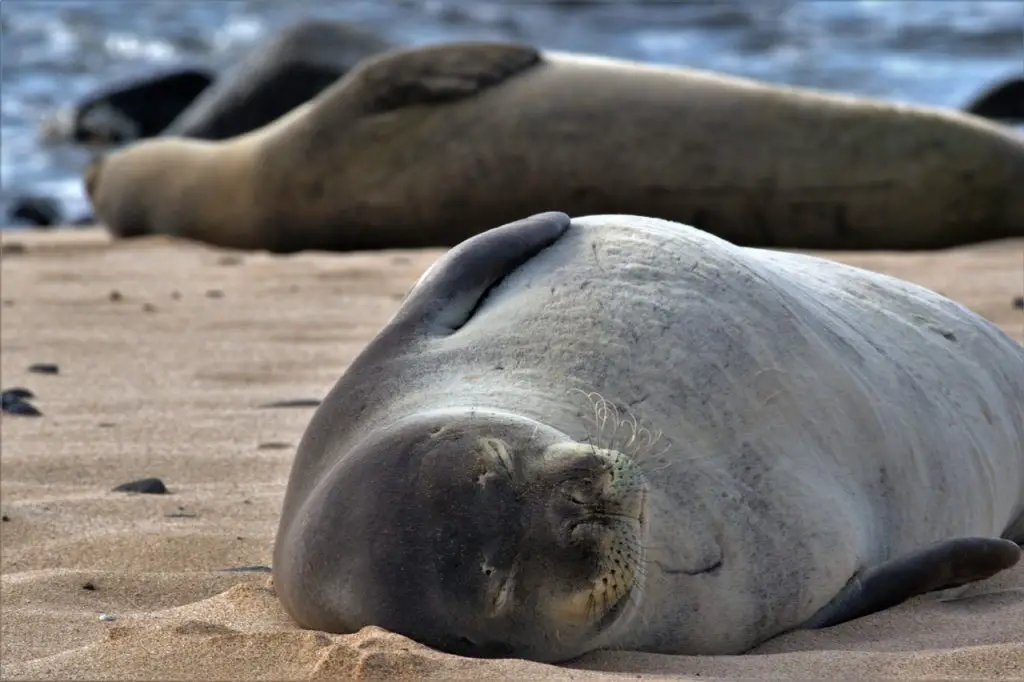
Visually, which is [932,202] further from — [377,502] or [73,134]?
[73,134]

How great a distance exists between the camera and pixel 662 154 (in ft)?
23.4

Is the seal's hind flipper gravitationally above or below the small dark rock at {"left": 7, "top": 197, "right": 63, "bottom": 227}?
above

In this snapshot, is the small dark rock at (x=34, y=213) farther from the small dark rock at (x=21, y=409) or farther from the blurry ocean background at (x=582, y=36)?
the small dark rock at (x=21, y=409)

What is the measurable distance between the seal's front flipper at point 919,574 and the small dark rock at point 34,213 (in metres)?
8.92

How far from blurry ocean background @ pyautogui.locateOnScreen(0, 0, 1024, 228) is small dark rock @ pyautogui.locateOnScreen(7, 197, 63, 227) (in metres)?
2.22

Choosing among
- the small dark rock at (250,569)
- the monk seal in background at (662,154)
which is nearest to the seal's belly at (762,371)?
the small dark rock at (250,569)

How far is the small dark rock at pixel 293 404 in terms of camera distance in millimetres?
4520

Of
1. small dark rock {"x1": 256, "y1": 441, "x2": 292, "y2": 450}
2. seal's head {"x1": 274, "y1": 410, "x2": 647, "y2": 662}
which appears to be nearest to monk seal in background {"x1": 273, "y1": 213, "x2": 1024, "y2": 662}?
seal's head {"x1": 274, "y1": 410, "x2": 647, "y2": 662}

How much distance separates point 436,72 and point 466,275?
190 inches

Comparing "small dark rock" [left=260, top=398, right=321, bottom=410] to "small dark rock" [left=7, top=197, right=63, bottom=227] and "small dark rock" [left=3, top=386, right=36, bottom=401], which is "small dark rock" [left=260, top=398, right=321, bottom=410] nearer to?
"small dark rock" [left=3, top=386, right=36, bottom=401]

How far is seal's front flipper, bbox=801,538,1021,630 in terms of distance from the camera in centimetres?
254

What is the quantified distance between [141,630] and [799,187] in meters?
5.14

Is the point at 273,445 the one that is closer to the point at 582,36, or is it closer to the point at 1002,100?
the point at 1002,100

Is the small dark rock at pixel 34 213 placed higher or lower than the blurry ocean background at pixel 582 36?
lower
